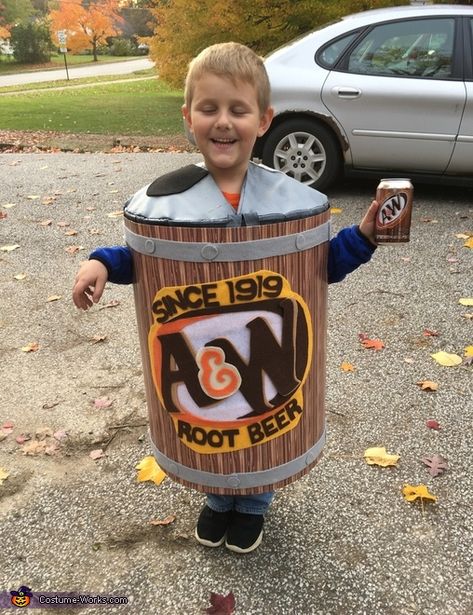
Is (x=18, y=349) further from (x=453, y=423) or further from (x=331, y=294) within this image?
(x=453, y=423)

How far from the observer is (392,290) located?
13.2 feet

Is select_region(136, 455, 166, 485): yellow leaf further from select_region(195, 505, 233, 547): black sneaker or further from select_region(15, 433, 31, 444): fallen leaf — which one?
select_region(15, 433, 31, 444): fallen leaf

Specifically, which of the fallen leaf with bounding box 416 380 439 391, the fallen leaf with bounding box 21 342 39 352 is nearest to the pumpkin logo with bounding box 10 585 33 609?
the fallen leaf with bounding box 21 342 39 352

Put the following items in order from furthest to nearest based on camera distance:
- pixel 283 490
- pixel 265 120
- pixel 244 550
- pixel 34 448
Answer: pixel 34 448 → pixel 283 490 → pixel 244 550 → pixel 265 120

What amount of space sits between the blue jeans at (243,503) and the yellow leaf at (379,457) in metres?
0.60

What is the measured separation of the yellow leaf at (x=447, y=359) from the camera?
316 cm

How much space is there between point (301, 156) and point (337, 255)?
3.99 meters

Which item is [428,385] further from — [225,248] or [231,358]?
[225,248]

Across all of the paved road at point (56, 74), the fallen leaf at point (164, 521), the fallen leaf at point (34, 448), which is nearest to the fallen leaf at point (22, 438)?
the fallen leaf at point (34, 448)

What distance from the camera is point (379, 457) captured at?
250 cm

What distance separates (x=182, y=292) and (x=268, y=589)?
1005 mm

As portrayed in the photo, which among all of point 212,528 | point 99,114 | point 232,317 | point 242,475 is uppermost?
point 232,317

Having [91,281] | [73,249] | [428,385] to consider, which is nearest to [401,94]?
[73,249]

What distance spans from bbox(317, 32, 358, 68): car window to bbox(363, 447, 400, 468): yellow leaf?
4044 millimetres
